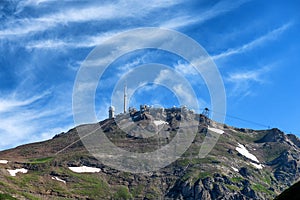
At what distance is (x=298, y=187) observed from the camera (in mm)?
113125

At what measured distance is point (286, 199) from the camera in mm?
109125

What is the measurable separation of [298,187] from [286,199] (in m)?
6.12
